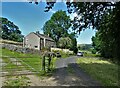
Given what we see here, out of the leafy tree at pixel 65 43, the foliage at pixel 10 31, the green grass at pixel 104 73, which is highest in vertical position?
the foliage at pixel 10 31

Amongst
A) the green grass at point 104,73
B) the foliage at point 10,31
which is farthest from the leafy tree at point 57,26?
the green grass at point 104,73

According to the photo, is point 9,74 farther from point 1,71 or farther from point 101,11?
point 101,11

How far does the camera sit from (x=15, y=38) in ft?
295

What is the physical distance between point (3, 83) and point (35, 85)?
6.31 feet

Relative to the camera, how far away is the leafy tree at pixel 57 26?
9108 cm

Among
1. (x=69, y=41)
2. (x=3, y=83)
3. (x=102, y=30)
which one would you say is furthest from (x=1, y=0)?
(x=69, y=41)

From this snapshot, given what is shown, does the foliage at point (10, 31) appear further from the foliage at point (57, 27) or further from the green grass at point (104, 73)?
the green grass at point (104, 73)

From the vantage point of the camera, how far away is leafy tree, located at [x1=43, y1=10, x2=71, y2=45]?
91.1 meters

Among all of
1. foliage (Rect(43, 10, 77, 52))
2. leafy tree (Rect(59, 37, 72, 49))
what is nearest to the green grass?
leafy tree (Rect(59, 37, 72, 49))

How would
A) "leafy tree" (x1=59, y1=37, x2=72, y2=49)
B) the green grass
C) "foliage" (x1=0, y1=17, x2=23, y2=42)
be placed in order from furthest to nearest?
1. "foliage" (x1=0, y1=17, x2=23, y2=42)
2. "leafy tree" (x1=59, y1=37, x2=72, y2=49)
3. the green grass

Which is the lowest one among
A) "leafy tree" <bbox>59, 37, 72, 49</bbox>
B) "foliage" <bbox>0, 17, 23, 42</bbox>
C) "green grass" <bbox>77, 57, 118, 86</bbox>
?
"green grass" <bbox>77, 57, 118, 86</bbox>

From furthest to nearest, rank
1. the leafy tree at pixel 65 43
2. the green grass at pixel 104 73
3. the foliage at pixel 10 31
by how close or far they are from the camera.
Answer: the foliage at pixel 10 31 → the leafy tree at pixel 65 43 → the green grass at pixel 104 73

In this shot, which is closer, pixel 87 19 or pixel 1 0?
pixel 1 0

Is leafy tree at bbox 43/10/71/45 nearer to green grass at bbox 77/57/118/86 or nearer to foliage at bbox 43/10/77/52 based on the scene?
foliage at bbox 43/10/77/52
